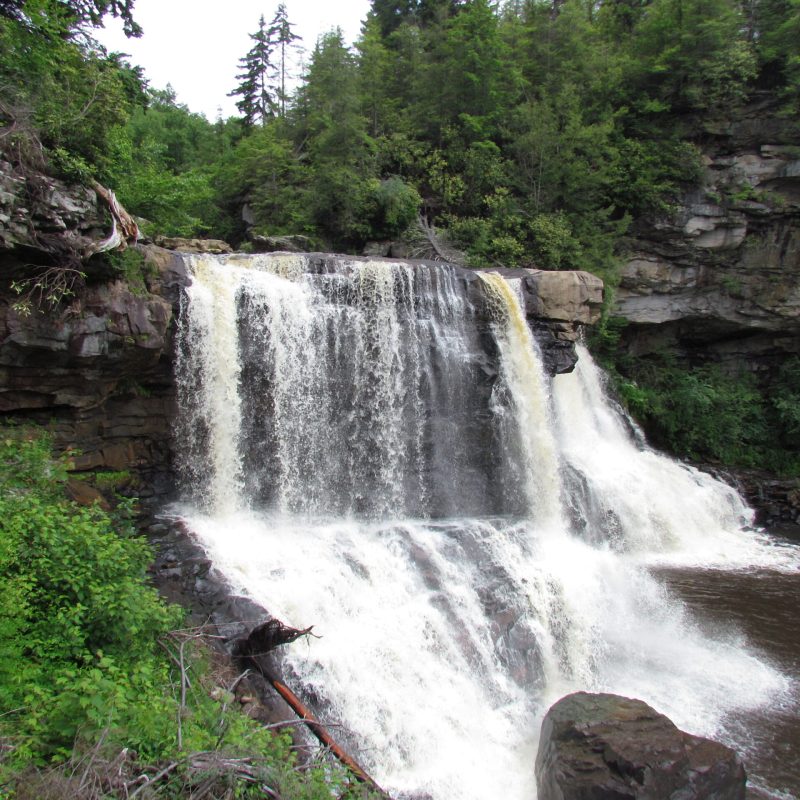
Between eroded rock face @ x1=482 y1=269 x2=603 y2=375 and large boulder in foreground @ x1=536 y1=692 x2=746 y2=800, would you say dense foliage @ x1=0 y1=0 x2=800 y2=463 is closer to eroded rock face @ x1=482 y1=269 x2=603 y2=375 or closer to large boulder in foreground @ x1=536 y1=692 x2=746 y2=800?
eroded rock face @ x1=482 y1=269 x2=603 y2=375

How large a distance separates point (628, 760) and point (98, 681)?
4894 mm

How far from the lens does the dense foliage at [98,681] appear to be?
3.54 meters

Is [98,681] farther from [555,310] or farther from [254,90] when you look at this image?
[254,90]

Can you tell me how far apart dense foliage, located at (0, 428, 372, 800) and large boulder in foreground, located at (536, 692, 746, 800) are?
2.52m

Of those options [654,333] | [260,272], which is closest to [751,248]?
[654,333]

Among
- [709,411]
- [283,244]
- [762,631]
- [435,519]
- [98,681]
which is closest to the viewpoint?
[98,681]

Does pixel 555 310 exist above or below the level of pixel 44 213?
below

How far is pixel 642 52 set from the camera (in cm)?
2009

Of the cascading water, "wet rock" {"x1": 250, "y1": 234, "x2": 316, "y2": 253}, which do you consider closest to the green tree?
"wet rock" {"x1": 250, "y1": 234, "x2": 316, "y2": 253}

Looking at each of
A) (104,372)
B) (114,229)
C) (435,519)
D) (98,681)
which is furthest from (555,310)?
(98,681)

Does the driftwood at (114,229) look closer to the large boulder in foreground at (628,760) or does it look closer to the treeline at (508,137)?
the treeline at (508,137)

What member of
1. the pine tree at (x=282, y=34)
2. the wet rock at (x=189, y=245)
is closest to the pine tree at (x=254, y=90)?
the pine tree at (x=282, y=34)

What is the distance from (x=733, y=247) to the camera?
18.0 metres

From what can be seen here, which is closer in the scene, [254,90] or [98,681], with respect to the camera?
[98,681]
